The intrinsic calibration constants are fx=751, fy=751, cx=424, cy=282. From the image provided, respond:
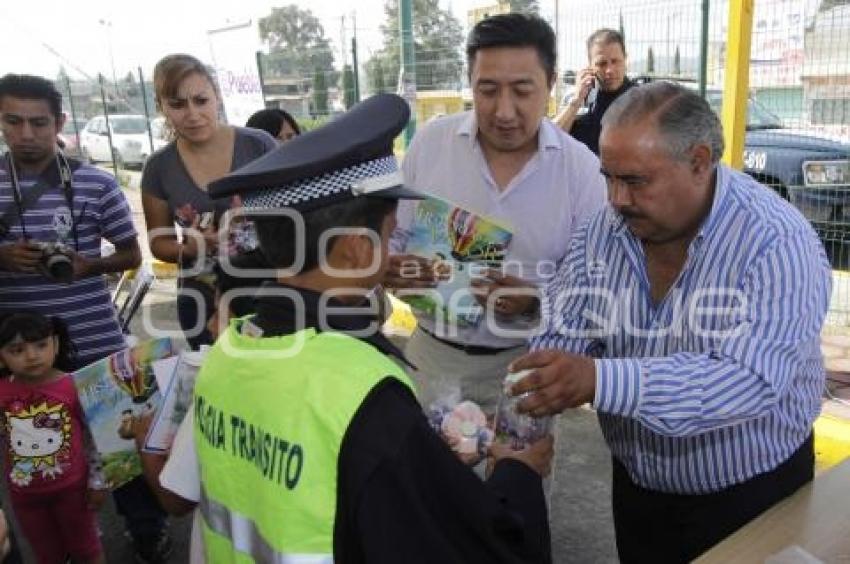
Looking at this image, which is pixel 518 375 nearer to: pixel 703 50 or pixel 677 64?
pixel 703 50

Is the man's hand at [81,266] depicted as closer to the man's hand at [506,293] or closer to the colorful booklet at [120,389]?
the colorful booklet at [120,389]

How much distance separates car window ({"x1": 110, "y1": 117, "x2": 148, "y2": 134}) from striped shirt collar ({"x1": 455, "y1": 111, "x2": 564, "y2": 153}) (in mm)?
18599

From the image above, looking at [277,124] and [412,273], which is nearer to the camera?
[412,273]

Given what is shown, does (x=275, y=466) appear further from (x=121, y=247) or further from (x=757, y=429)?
(x=121, y=247)

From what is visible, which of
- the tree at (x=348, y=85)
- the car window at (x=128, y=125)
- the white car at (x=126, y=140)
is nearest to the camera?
the tree at (x=348, y=85)

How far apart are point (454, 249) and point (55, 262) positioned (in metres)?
1.64

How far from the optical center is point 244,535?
1308mm

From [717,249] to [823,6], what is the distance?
13.6 ft

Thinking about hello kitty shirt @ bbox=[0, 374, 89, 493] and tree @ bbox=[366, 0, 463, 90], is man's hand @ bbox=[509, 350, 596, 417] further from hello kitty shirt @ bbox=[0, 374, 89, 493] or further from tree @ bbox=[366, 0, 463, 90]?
tree @ bbox=[366, 0, 463, 90]

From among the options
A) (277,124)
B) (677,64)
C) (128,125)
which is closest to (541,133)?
(277,124)

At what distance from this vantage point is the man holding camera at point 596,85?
16.1 feet

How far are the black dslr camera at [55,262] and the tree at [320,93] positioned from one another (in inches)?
237

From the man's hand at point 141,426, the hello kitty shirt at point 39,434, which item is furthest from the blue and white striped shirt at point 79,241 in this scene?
the man's hand at point 141,426

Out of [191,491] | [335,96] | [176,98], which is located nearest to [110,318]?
[176,98]
